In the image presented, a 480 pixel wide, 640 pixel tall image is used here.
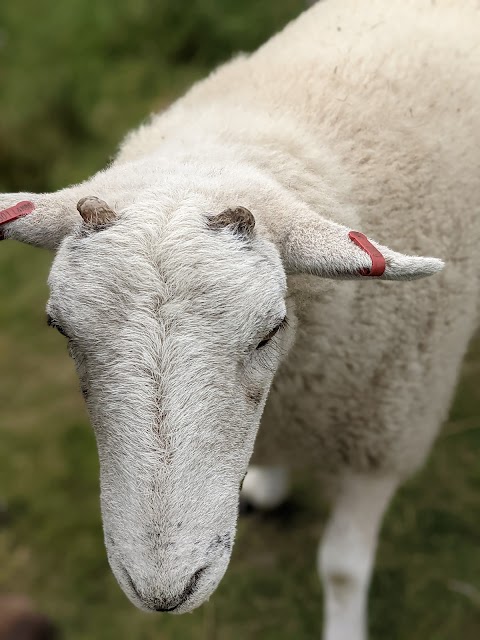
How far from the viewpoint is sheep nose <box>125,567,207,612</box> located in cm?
170

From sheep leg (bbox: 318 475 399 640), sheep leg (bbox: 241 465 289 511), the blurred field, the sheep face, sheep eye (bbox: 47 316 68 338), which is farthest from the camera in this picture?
sheep leg (bbox: 241 465 289 511)

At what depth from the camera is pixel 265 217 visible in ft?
6.16

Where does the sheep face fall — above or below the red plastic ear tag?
below

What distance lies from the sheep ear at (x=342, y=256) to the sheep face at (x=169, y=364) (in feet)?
0.22

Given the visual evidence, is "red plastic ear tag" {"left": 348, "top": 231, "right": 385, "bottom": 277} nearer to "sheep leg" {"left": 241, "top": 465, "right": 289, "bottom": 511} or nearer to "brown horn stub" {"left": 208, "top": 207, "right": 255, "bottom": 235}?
"brown horn stub" {"left": 208, "top": 207, "right": 255, "bottom": 235}

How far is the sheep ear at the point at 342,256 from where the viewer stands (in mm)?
1726

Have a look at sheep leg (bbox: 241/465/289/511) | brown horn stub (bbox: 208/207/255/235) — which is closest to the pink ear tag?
brown horn stub (bbox: 208/207/255/235)

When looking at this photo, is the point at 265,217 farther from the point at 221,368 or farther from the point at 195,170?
the point at 221,368

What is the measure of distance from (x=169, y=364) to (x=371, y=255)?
0.50 m

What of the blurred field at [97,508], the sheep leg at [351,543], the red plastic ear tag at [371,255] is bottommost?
the blurred field at [97,508]

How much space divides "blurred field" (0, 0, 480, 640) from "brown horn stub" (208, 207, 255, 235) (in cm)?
216

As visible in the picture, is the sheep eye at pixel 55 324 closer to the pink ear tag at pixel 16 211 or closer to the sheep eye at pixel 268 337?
the pink ear tag at pixel 16 211

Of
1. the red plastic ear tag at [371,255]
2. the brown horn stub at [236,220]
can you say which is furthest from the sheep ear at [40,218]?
the red plastic ear tag at [371,255]

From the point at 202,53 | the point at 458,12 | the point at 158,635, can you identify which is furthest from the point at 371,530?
the point at 202,53
